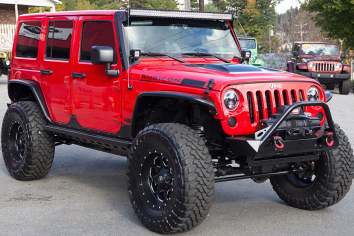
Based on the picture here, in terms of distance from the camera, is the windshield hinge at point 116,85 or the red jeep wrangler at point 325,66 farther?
the red jeep wrangler at point 325,66

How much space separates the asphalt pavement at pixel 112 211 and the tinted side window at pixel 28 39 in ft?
5.53

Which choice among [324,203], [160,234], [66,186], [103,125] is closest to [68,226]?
[160,234]

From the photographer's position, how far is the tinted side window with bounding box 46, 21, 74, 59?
586 centimetres

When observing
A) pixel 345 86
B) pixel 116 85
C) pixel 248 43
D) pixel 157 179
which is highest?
pixel 248 43

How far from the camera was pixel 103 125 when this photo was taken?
17.6 feet

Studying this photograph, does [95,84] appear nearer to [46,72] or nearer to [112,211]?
[46,72]

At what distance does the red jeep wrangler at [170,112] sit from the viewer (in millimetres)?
4176

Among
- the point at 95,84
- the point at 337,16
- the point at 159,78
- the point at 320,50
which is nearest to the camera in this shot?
the point at 159,78

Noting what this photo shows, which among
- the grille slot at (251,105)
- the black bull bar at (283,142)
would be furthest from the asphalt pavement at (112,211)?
the grille slot at (251,105)

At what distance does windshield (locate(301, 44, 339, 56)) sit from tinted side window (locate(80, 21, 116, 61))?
16795 mm

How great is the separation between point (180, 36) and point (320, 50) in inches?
659

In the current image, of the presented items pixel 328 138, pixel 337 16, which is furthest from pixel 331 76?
pixel 328 138

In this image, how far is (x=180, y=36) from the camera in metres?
5.58

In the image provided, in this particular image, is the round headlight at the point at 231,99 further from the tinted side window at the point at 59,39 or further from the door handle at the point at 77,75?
the tinted side window at the point at 59,39
